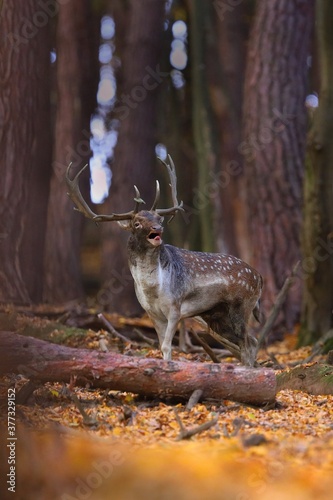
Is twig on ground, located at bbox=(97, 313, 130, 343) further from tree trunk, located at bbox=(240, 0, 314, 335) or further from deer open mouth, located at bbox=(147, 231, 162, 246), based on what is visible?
tree trunk, located at bbox=(240, 0, 314, 335)

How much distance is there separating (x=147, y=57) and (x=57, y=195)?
12.6 feet

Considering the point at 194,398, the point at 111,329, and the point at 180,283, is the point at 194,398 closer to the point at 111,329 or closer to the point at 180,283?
the point at 180,283

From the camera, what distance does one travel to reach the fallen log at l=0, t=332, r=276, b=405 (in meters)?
6.97

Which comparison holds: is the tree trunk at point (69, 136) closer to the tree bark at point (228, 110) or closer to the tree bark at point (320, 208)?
the tree bark at point (228, 110)

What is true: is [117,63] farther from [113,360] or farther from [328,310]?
[113,360]

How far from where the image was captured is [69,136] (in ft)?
62.9

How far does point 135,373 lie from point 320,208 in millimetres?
5967

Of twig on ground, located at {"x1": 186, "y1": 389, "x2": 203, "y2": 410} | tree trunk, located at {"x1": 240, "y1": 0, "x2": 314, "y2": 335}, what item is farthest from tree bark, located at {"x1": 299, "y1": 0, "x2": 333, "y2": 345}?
twig on ground, located at {"x1": 186, "y1": 389, "x2": 203, "y2": 410}

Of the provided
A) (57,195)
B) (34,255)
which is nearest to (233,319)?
(34,255)

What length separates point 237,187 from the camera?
2242 centimetres

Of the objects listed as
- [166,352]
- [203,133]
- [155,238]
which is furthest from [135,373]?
[203,133]

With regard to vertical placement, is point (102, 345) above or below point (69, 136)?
below

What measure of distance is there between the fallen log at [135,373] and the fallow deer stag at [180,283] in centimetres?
156

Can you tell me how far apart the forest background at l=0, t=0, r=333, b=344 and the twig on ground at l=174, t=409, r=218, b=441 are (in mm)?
6234
